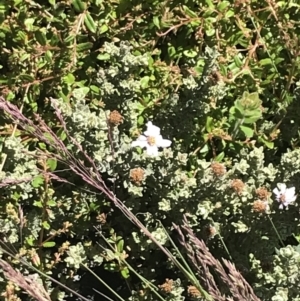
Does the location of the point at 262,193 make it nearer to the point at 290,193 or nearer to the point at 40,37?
the point at 290,193

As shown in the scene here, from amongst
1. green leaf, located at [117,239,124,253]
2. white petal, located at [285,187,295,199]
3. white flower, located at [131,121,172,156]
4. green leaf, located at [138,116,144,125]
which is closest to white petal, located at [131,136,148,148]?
white flower, located at [131,121,172,156]

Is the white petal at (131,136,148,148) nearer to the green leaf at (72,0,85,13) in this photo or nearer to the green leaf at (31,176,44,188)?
the green leaf at (31,176,44,188)

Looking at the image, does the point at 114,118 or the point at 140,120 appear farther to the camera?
the point at 140,120

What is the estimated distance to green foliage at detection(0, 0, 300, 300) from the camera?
1.66 metres

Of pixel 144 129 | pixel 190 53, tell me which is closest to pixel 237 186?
pixel 144 129

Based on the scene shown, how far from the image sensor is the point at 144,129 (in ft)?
6.01

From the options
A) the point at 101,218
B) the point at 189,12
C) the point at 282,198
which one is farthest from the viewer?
the point at 189,12

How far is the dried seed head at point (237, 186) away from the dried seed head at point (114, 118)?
1.09 feet

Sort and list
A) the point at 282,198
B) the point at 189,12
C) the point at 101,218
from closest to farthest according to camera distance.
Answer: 1. the point at 282,198
2. the point at 101,218
3. the point at 189,12

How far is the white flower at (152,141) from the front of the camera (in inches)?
64.7

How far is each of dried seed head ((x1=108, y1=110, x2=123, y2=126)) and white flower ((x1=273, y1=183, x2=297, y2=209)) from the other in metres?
0.43

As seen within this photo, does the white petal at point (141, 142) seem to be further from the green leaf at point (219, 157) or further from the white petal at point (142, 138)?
the green leaf at point (219, 157)

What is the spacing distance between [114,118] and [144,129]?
0.23 m

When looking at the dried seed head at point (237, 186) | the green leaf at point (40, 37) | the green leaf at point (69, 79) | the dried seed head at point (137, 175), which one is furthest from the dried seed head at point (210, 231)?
the green leaf at point (40, 37)
